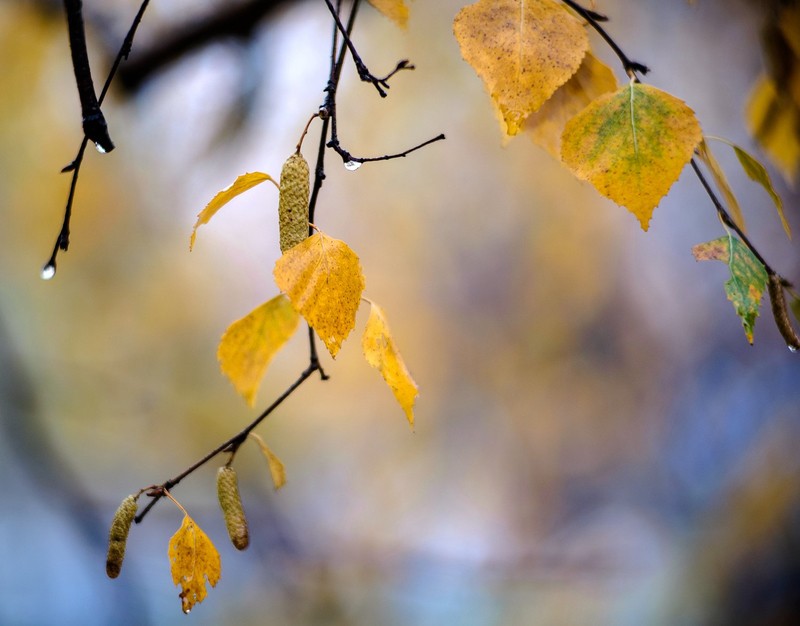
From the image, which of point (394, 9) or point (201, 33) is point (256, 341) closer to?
point (394, 9)

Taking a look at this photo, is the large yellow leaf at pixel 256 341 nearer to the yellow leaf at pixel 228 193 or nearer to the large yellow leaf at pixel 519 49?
the yellow leaf at pixel 228 193

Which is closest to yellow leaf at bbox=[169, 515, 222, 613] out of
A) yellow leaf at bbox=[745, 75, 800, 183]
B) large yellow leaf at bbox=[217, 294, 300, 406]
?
large yellow leaf at bbox=[217, 294, 300, 406]

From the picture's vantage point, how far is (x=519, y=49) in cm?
30

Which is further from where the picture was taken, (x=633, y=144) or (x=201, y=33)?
(x=201, y=33)

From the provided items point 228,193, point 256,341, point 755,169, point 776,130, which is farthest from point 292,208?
point 776,130

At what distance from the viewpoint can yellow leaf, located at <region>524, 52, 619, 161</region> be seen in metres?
0.39

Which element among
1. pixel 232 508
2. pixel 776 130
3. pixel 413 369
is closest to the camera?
pixel 232 508

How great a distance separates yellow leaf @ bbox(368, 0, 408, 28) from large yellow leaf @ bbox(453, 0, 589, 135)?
12cm

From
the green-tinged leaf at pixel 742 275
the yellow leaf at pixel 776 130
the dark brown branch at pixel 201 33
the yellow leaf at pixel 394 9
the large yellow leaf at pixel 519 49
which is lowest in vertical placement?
the green-tinged leaf at pixel 742 275

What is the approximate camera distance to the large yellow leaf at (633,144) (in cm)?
30

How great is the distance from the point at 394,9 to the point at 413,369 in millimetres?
1845

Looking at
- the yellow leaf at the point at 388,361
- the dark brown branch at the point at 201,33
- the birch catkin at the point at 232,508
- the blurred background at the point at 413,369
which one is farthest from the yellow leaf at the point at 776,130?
the blurred background at the point at 413,369

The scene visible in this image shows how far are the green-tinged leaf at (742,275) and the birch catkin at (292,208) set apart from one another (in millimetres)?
210

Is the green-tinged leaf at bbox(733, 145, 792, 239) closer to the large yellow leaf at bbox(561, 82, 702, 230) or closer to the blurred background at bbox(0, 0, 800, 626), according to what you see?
the large yellow leaf at bbox(561, 82, 702, 230)
